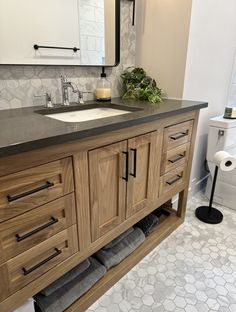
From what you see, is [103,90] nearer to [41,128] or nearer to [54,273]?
[41,128]

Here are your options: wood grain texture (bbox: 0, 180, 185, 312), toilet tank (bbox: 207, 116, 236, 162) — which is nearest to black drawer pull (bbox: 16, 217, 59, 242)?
wood grain texture (bbox: 0, 180, 185, 312)

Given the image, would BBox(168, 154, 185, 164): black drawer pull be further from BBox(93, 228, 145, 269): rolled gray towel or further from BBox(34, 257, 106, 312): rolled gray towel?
BBox(34, 257, 106, 312): rolled gray towel

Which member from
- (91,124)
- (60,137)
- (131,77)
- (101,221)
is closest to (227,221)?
(101,221)

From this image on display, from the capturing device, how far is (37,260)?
0.86m

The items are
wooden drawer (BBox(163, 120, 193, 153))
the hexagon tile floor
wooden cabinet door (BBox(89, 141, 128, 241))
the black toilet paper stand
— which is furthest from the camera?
the black toilet paper stand

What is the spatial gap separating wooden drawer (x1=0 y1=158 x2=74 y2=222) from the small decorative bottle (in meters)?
0.74

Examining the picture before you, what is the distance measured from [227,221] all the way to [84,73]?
1551mm

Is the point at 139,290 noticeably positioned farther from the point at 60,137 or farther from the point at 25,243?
the point at 60,137

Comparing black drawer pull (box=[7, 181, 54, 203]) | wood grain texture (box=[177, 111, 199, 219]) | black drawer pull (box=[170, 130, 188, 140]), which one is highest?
black drawer pull (box=[170, 130, 188, 140])

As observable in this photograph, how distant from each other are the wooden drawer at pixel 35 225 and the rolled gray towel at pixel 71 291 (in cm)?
44

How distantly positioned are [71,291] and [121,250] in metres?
0.36

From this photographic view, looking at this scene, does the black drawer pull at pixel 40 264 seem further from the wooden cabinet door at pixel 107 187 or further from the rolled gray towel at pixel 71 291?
the rolled gray towel at pixel 71 291

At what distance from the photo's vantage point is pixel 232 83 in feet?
7.21

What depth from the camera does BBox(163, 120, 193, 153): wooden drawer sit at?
1.29m
